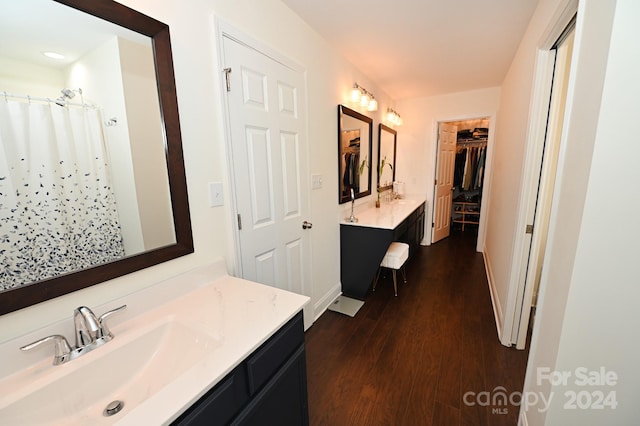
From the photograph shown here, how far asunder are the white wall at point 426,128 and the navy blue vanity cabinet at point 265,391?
3618mm

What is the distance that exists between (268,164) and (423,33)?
1.65 meters

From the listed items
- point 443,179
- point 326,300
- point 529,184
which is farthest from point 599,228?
point 443,179

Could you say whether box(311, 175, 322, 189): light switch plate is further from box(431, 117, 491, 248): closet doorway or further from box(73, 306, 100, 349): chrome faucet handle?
box(431, 117, 491, 248): closet doorway

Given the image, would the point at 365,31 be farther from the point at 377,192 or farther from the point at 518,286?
the point at 518,286

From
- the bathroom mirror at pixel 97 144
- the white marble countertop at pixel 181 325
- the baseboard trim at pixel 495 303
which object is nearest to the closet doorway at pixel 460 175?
the baseboard trim at pixel 495 303

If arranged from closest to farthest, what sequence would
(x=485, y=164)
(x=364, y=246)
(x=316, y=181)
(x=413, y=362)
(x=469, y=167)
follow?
(x=413, y=362), (x=316, y=181), (x=364, y=246), (x=485, y=164), (x=469, y=167)

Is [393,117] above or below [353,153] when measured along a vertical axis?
above

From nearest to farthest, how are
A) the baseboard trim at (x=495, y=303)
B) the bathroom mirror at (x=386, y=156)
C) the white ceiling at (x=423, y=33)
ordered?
the white ceiling at (x=423, y=33), the baseboard trim at (x=495, y=303), the bathroom mirror at (x=386, y=156)

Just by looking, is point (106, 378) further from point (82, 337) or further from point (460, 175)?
point (460, 175)

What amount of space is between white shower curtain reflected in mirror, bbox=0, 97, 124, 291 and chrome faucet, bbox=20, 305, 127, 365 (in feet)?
0.58

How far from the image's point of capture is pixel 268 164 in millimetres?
1647

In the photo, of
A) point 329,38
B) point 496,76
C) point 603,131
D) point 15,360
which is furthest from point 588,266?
point 496,76

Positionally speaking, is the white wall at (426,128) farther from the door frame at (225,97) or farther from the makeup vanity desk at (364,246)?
the door frame at (225,97)

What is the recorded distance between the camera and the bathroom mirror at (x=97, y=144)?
764 mm
